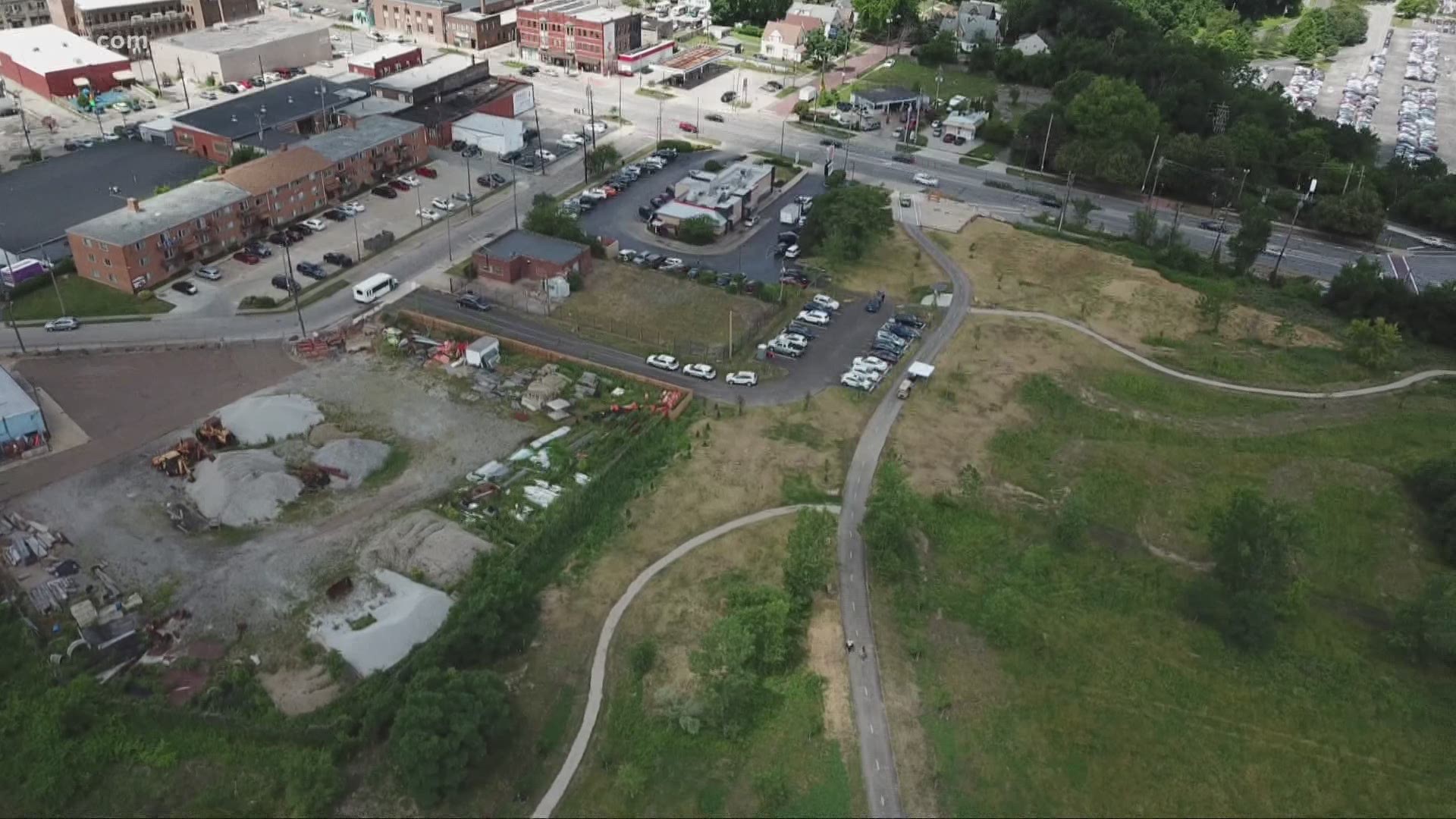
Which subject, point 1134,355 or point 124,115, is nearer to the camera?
point 1134,355

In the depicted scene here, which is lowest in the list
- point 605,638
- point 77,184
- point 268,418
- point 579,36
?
point 605,638

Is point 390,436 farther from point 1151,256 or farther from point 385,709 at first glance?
point 1151,256

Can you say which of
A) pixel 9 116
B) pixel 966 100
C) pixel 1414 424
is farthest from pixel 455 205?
pixel 1414 424

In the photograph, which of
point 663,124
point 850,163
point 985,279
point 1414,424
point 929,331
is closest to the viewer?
point 1414,424

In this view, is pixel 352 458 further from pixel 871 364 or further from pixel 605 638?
pixel 871 364

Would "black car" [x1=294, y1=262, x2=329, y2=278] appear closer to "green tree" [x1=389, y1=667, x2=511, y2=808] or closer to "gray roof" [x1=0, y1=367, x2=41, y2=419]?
"gray roof" [x1=0, y1=367, x2=41, y2=419]

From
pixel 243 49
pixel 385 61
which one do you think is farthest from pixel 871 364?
pixel 243 49
